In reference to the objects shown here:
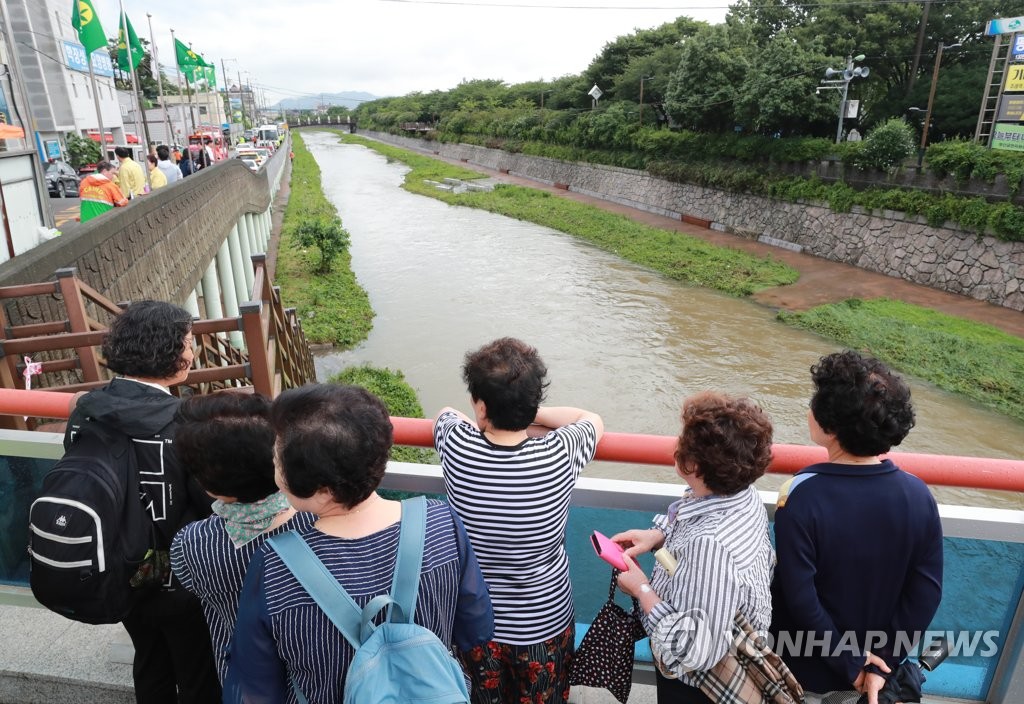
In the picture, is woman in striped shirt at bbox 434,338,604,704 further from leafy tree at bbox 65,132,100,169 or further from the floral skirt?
leafy tree at bbox 65,132,100,169

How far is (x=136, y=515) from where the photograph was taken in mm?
1479

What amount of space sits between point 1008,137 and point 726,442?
48.5ft

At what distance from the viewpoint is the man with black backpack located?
4.60 ft

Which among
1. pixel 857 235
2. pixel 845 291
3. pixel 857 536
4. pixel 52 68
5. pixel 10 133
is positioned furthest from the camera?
pixel 52 68

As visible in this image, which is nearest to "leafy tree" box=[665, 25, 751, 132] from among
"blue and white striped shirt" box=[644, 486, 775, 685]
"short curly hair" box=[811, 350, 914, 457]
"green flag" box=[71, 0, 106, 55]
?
"green flag" box=[71, 0, 106, 55]

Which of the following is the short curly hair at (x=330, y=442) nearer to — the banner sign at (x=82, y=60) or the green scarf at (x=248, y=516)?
the green scarf at (x=248, y=516)

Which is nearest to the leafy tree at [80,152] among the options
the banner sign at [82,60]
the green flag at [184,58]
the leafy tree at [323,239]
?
the banner sign at [82,60]

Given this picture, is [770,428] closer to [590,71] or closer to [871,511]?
[871,511]

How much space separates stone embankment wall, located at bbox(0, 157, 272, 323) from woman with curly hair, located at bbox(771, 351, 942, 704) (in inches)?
171

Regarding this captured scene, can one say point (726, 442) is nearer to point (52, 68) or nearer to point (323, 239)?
point (323, 239)

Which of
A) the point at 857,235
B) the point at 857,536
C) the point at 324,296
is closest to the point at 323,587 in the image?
the point at 857,536

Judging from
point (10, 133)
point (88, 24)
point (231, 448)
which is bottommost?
point (231, 448)

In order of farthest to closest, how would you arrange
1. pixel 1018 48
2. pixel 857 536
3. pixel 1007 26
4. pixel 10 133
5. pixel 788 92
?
pixel 788 92 → pixel 1007 26 → pixel 1018 48 → pixel 10 133 → pixel 857 536

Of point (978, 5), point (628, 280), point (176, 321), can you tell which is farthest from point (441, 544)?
point (978, 5)
